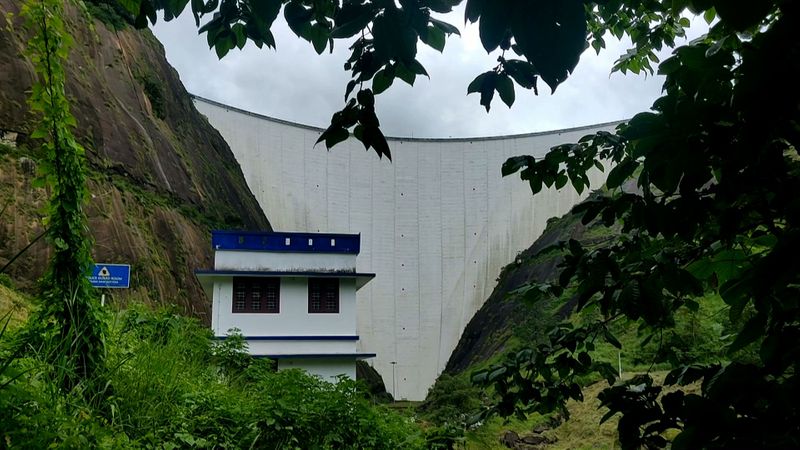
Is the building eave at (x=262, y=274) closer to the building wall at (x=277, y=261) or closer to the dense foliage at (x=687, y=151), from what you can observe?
the building wall at (x=277, y=261)

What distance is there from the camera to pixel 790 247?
90 cm

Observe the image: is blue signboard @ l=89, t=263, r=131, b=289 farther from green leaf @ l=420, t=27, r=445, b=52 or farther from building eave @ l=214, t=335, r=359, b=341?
building eave @ l=214, t=335, r=359, b=341

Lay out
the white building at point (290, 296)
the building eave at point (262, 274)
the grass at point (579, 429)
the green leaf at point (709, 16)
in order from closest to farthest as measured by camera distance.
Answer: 1. the green leaf at point (709, 16)
2. the grass at point (579, 429)
3. the white building at point (290, 296)
4. the building eave at point (262, 274)

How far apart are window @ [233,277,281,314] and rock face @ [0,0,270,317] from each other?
2357 millimetres

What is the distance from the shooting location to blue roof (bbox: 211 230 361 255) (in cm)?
1252

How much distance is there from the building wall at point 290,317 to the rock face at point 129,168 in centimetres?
212

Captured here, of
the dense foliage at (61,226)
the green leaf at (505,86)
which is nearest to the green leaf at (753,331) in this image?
the green leaf at (505,86)

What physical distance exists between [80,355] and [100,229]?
37.5ft

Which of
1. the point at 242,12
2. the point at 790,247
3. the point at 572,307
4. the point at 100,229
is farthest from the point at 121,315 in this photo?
the point at 572,307

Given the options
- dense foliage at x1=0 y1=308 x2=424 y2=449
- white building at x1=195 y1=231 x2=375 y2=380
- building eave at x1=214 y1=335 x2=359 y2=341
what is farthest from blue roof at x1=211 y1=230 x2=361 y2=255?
dense foliage at x1=0 y1=308 x2=424 y2=449

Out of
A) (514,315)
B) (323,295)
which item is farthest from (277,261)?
(514,315)

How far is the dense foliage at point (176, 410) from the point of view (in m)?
2.18

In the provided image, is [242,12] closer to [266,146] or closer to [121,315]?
[121,315]

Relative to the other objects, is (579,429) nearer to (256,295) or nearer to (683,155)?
(256,295)
